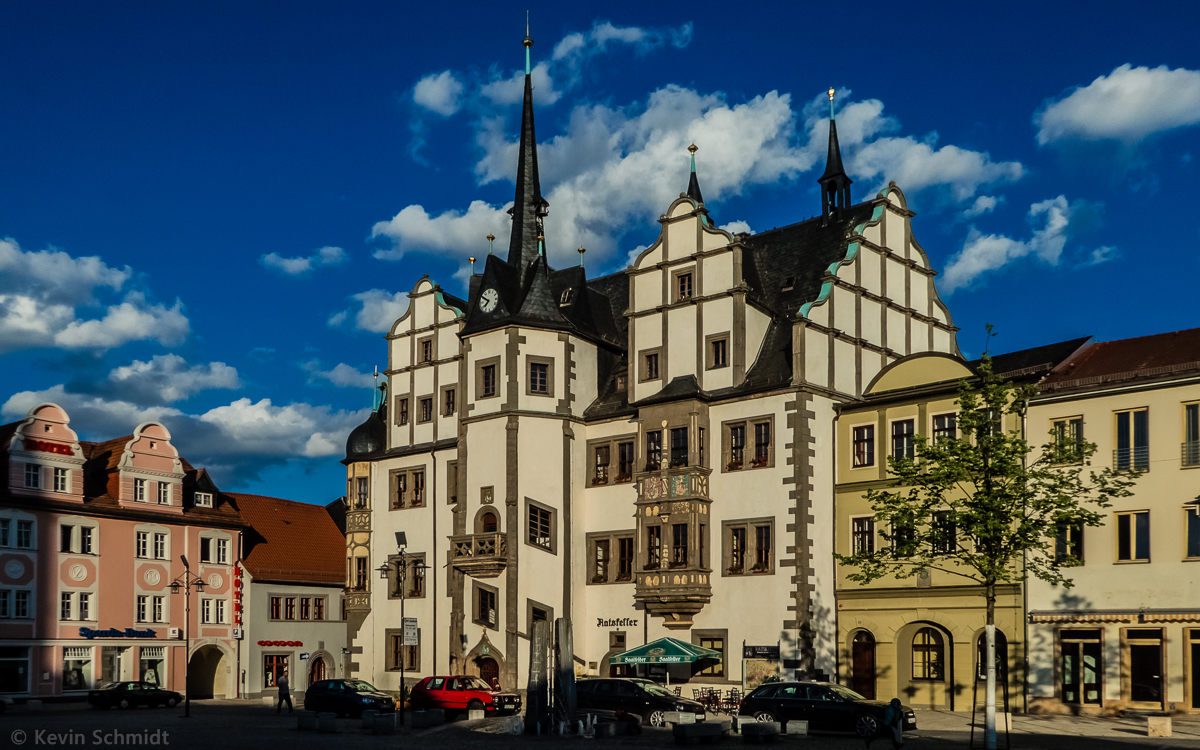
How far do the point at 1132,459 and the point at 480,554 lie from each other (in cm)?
2532

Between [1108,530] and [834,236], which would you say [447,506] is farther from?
[1108,530]

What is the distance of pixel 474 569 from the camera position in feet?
176

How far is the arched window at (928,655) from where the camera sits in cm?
4525

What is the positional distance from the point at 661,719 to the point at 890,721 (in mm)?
12258

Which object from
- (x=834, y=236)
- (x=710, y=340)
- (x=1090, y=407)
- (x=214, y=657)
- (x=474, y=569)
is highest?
(x=834, y=236)

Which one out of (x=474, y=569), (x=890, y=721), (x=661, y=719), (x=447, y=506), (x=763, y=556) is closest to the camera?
(x=890, y=721)

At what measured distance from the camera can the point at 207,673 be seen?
222ft

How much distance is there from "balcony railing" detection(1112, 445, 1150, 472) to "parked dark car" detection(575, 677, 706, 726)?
15382 mm

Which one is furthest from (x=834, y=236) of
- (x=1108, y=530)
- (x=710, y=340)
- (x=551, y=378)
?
(x=1108, y=530)

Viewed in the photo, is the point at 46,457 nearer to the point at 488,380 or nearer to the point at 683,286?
the point at 488,380

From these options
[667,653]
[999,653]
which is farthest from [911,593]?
[667,653]

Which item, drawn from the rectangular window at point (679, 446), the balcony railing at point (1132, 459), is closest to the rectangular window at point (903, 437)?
the balcony railing at point (1132, 459)

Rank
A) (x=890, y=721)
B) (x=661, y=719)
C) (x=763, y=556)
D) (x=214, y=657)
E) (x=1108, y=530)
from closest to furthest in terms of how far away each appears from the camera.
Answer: (x=890, y=721), (x=661, y=719), (x=1108, y=530), (x=763, y=556), (x=214, y=657)

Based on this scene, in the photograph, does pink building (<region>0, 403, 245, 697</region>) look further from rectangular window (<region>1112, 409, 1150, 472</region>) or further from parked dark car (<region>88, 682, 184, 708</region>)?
rectangular window (<region>1112, 409, 1150, 472</region>)
